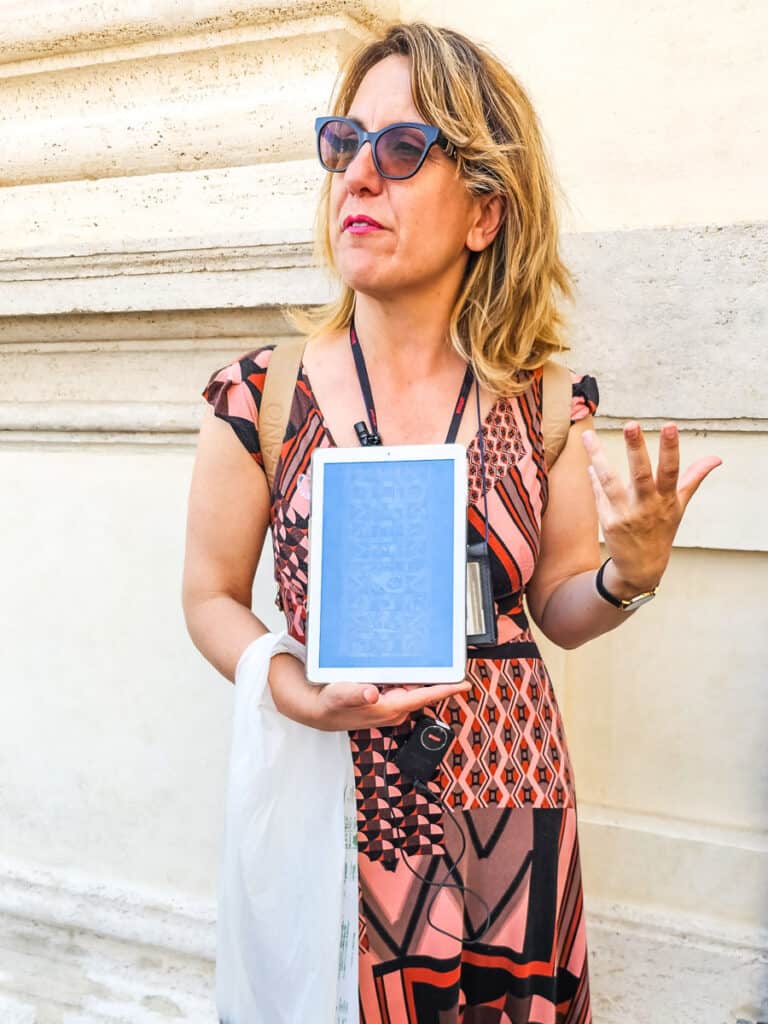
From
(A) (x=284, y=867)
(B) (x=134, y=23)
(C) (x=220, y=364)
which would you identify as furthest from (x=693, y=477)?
(B) (x=134, y=23)

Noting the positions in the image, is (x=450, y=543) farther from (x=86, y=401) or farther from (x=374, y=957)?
(x=86, y=401)

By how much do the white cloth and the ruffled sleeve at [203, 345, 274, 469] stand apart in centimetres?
32

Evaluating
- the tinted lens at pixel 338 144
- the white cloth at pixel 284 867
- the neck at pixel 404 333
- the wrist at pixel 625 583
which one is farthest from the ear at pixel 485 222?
the white cloth at pixel 284 867

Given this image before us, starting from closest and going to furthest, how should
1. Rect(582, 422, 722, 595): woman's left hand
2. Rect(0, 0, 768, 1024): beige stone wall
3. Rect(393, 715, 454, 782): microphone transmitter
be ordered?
Rect(582, 422, 722, 595): woman's left hand < Rect(393, 715, 454, 782): microphone transmitter < Rect(0, 0, 768, 1024): beige stone wall

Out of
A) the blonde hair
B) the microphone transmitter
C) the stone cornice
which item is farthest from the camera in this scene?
the stone cornice

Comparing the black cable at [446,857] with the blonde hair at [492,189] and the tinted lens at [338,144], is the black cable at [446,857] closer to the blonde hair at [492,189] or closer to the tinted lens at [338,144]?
the blonde hair at [492,189]

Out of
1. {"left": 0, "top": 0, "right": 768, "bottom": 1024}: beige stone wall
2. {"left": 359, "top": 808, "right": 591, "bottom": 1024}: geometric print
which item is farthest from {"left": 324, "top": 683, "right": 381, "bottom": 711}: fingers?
{"left": 0, "top": 0, "right": 768, "bottom": 1024}: beige stone wall

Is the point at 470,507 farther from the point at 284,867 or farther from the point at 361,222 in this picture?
the point at 284,867

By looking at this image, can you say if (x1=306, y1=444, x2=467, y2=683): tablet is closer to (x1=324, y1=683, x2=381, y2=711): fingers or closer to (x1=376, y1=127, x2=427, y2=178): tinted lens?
(x1=324, y1=683, x2=381, y2=711): fingers

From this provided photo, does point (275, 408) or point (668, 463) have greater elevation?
point (275, 408)

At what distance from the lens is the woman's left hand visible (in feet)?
Result: 5.00

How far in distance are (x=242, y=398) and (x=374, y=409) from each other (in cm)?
21

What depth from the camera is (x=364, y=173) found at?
1693 millimetres

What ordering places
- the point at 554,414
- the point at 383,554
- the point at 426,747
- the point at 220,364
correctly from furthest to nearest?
the point at 220,364, the point at 554,414, the point at 426,747, the point at 383,554
